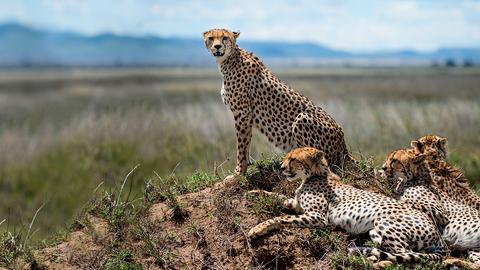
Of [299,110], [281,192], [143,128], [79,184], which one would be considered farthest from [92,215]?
[143,128]

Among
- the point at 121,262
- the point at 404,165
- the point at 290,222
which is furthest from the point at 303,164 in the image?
the point at 121,262

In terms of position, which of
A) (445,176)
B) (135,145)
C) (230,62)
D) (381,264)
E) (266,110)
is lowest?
(135,145)

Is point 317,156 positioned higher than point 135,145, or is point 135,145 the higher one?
point 317,156

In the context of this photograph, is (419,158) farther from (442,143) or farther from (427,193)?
(442,143)

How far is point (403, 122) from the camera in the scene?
12.6m

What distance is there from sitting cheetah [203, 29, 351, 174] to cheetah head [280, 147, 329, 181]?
656 mm

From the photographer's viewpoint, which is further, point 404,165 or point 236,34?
point 236,34

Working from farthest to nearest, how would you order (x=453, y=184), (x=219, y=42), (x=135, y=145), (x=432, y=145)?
(x=135, y=145) < (x=219, y=42) < (x=432, y=145) < (x=453, y=184)

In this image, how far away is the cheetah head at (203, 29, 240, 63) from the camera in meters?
5.98

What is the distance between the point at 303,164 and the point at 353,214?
22.5 inches

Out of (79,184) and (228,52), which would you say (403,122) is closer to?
(79,184)

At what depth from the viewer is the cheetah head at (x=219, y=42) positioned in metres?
5.98

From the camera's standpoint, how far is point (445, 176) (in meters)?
5.45

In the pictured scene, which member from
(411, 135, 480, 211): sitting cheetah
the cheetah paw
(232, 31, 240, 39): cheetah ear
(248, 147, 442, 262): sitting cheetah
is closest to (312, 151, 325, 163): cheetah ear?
(248, 147, 442, 262): sitting cheetah
